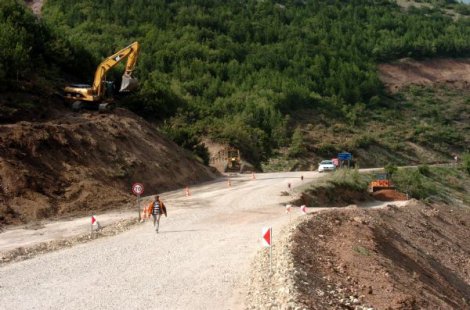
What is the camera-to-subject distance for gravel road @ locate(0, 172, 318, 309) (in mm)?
14250

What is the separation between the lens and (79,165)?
108 ft

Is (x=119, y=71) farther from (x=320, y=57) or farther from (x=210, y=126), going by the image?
(x=320, y=57)

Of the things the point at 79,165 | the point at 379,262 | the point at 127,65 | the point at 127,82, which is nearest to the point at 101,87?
the point at 127,65

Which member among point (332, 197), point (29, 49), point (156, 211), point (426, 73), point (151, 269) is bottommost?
point (426, 73)

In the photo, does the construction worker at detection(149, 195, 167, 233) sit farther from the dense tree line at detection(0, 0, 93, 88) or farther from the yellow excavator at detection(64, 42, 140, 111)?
the dense tree line at detection(0, 0, 93, 88)

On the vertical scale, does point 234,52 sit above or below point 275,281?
below

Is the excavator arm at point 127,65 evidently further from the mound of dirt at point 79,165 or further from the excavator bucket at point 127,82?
the mound of dirt at point 79,165

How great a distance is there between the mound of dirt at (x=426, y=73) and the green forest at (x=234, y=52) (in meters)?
2.55

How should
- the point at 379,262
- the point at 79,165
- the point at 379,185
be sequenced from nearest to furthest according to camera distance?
the point at 379,262, the point at 79,165, the point at 379,185

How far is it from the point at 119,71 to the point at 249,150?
60.3ft

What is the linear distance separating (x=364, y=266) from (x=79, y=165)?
65.6 ft

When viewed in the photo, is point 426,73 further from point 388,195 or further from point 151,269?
point 151,269

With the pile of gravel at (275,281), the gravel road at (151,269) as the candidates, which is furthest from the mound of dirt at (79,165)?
the pile of gravel at (275,281)

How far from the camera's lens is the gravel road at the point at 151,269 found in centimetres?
1425
